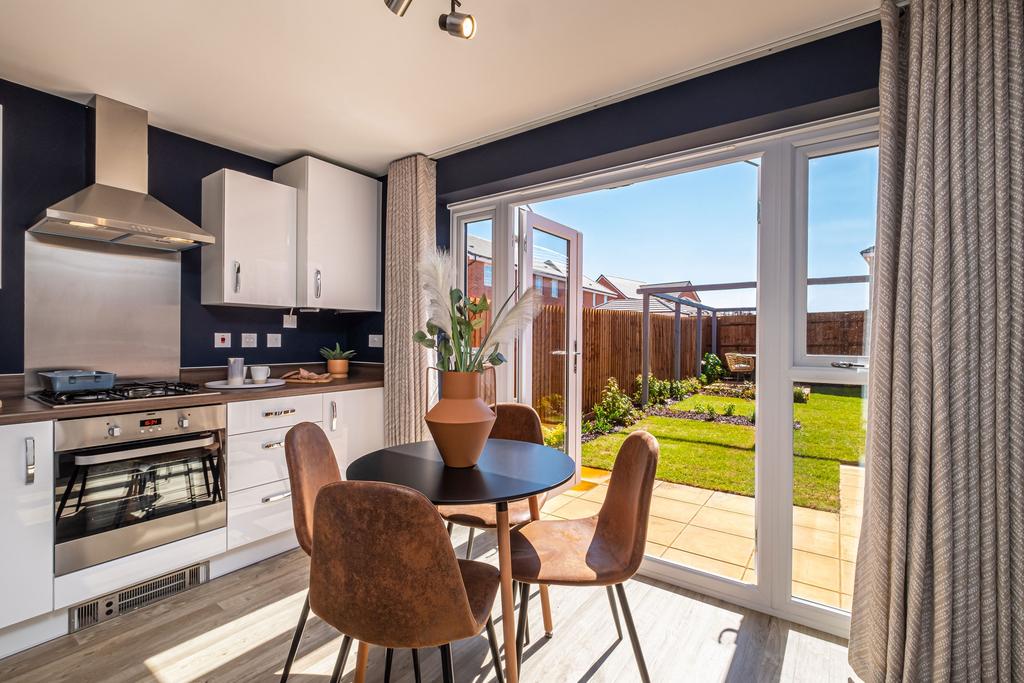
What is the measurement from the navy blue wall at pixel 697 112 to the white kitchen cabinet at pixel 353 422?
63.7 inches

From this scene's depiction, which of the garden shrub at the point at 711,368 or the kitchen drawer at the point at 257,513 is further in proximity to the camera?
the garden shrub at the point at 711,368

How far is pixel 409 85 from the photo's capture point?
7.45ft

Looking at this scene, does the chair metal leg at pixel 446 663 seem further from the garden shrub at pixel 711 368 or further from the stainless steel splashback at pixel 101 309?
the garden shrub at pixel 711 368

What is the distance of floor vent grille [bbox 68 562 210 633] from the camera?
205 centimetres

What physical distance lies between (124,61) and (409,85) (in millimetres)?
1233

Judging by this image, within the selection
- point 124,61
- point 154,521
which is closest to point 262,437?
point 154,521

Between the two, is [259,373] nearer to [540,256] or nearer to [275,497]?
[275,497]

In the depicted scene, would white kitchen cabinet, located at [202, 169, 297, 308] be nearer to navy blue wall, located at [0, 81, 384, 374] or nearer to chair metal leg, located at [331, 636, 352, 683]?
navy blue wall, located at [0, 81, 384, 374]

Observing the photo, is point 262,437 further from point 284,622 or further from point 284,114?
point 284,114

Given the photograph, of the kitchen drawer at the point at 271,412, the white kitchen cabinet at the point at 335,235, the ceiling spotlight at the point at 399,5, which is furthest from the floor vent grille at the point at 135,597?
the ceiling spotlight at the point at 399,5

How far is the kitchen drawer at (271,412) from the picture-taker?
2.50 m

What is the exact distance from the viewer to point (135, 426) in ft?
6.97

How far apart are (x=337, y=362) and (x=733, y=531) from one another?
9.80 feet

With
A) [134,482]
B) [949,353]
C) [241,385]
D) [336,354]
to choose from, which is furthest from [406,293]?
[949,353]
